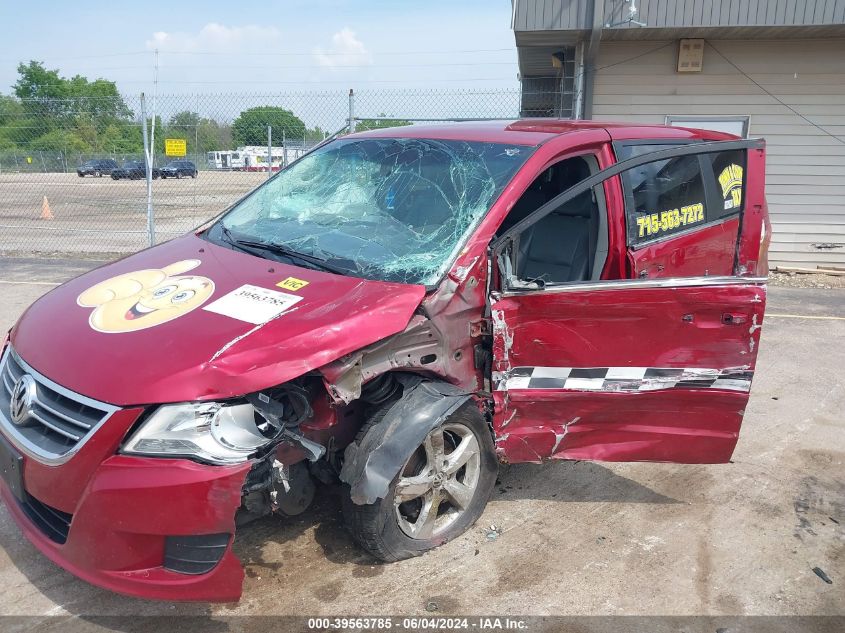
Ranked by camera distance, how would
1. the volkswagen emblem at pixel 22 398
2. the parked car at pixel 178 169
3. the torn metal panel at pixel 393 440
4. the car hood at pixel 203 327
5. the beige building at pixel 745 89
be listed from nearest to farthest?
the car hood at pixel 203 327 → the volkswagen emblem at pixel 22 398 → the torn metal panel at pixel 393 440 → the beige building at pixel 745 89 → the parked car at pixel 178 169

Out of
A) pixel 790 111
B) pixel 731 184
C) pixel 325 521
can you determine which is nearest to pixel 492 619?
pixel 325 521

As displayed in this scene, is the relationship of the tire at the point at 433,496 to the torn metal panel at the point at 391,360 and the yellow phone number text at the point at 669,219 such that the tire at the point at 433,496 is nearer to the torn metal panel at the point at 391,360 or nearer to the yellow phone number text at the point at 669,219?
the torn metal panel at the point at 391,360

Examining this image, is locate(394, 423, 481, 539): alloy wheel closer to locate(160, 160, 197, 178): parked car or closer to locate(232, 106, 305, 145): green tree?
locate(232, 106, 305, 145): green tree

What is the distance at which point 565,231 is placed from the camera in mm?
4102

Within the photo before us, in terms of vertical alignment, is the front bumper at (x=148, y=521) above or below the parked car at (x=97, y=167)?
below

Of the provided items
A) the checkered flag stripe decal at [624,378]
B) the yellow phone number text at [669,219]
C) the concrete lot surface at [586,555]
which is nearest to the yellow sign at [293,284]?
the checkered flag stripe decal at [624,378]

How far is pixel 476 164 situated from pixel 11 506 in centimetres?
257

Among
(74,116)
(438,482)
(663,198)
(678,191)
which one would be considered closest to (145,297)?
(438,482)

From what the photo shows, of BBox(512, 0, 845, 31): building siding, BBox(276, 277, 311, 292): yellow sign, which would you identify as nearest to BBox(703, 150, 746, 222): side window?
BBox(276, 277, 311, 292): yellow sign

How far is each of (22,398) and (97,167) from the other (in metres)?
17.9

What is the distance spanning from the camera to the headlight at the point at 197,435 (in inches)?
91.8

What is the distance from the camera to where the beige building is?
31.0 feet

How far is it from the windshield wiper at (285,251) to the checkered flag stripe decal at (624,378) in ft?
3.03

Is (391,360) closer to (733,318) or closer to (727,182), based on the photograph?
(733,318)
